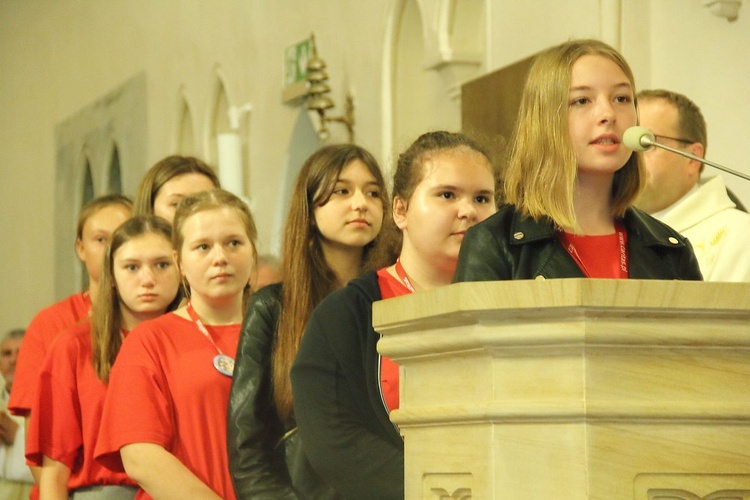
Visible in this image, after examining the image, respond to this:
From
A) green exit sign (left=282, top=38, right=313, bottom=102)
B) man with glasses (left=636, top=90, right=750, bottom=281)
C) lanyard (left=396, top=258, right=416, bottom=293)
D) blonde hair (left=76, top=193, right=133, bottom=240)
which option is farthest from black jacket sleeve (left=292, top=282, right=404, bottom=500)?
green exit sign (left=282, top=38, right=313, bottom=102)

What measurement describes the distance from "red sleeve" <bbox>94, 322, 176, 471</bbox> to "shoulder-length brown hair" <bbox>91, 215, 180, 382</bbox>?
482 millimetres

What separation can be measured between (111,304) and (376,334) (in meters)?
1.87

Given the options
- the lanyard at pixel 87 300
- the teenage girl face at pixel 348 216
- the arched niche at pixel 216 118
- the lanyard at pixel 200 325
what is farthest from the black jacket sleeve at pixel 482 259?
the arched niche at pixel 216 118

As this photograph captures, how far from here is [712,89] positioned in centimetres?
509

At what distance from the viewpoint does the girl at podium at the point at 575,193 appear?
2398 mm

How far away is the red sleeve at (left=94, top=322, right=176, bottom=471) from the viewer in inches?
138

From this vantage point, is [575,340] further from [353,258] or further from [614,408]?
[353,258]

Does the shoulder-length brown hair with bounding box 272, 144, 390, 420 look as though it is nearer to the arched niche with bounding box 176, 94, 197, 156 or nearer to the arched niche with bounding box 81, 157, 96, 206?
the arched niche with bounding box 176, 94, 197, 156

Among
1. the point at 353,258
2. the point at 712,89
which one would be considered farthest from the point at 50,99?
the point at 353,258

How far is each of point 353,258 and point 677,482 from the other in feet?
6.70

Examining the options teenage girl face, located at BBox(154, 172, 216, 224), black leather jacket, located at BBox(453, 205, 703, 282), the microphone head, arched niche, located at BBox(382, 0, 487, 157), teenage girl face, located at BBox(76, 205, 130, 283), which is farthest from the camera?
arched niche, located at BBox(382, 0, 487, 157)

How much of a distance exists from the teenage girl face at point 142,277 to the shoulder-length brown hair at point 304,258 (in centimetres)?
91

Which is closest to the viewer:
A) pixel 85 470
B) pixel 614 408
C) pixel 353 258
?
pixel 614 408

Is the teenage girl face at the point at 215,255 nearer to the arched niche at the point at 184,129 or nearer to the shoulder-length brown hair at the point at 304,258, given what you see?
the shoulder-length brown hair at the point at 304,258
